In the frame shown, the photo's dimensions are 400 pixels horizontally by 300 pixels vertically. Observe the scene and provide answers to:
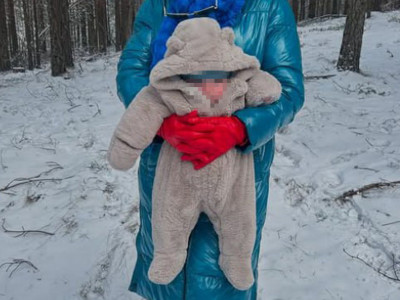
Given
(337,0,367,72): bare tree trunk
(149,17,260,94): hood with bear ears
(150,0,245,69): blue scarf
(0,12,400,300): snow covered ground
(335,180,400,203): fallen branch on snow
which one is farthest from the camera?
(337,0,367,72): bare tree trunk

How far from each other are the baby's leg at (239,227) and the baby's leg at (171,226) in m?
0.13

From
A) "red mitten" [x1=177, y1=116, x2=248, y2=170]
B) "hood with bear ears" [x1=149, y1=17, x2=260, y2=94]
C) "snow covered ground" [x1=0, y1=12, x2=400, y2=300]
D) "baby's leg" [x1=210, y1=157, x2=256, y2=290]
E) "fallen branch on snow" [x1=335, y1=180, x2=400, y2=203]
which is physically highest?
"hood with bear ears" [x1=149, y1=17, x2=260, y2=94]

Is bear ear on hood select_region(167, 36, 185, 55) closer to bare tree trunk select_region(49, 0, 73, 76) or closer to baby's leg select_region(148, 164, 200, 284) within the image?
baby's leg select_region(148, 164, 200, 284)

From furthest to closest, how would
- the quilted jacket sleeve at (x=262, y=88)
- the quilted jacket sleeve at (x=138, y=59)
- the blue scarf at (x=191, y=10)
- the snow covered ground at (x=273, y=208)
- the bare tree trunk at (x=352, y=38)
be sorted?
the bare tree trunk at (x=352, y=38), the snow covered ground at (x=273, y=208), the quilted jacket sleeve at (x=138, y=59), the blue scarf at (x=191, y=10), the quilted jacket sleeve at (x=262, y=88)

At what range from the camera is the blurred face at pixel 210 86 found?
1.46m

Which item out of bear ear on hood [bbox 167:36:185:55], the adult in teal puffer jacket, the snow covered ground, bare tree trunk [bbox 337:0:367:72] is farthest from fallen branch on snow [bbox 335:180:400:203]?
bare tree trunk [bbox 337:0:367:72]

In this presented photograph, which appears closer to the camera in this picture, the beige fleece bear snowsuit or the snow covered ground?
the beige fleece bear snowsuit

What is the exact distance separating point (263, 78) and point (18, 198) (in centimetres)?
342

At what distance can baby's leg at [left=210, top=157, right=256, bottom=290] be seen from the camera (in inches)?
63.6

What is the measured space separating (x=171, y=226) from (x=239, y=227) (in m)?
0.27

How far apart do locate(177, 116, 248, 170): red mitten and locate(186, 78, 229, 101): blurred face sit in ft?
0.28

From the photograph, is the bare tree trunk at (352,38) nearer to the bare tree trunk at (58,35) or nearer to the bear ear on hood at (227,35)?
the bare tree trunk at (58,35)

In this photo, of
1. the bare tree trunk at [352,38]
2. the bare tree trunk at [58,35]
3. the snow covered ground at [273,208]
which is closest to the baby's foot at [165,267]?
the snow covered ground at [273,208]

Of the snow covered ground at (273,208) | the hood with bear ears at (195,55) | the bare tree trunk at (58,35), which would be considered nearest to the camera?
the hood with bear ears at (195,55)
